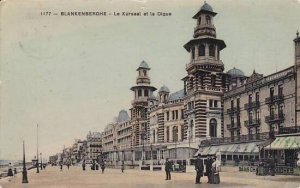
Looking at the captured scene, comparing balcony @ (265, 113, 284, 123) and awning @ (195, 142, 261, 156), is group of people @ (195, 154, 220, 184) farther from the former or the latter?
balcony @ (265, 113, 284, 123)

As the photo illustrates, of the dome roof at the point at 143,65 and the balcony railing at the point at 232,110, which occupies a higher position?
the dome roof at the point at 143,65

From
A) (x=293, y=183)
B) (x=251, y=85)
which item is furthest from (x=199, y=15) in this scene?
(x=251, y=85)

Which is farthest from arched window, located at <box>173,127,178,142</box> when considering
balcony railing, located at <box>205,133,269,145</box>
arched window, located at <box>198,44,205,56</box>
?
arched window, located at <box>198,44,205,56</box>

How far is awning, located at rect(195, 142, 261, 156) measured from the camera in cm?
2175

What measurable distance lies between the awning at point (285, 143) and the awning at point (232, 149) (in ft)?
5.07

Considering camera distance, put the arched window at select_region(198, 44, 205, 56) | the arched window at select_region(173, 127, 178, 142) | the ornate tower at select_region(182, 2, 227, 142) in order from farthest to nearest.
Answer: the arched window at select_region(173, 127, 178, 142), the ornate tower at select_region(182, 2, 227, 142), the arched window at select_region(198, 44, 205, 56)

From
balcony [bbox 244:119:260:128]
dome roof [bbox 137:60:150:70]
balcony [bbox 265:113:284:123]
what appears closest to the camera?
dome roof [bbox 137:60:150:70]

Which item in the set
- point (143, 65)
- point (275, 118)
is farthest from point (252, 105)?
point (143, 65)

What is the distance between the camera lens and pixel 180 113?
32.8m

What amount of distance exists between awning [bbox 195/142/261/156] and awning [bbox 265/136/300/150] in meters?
1.55

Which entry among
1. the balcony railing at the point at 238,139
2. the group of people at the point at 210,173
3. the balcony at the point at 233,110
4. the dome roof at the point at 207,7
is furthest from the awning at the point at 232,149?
A: the dome roof at the point at 207,7

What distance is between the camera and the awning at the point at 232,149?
856 inches

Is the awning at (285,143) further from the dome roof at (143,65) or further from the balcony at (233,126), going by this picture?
the dome roof at (143,65)

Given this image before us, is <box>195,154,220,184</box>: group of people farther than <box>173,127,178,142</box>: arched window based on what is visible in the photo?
No
